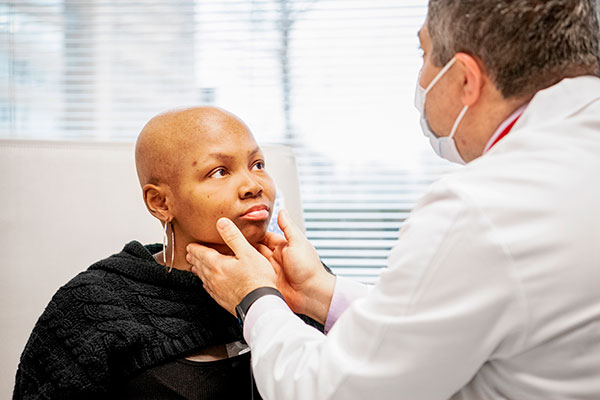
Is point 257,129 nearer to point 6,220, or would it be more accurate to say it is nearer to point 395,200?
point 395,200

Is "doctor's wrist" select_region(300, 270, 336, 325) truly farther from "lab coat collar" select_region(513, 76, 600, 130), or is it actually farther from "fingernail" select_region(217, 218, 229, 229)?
"lab coat collar" select_region(513, 76, 600, 130)

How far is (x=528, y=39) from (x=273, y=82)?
177cm

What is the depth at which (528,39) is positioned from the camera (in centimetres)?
89

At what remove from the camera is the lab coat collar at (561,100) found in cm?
87

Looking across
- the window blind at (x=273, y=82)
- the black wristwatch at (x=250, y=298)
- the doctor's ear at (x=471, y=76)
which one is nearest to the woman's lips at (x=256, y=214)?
the black wristwatch at (x=250, y=298)

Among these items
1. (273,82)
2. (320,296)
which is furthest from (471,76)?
(273,82)

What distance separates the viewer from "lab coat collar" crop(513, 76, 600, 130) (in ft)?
2.86

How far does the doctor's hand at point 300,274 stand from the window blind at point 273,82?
1.23 metres

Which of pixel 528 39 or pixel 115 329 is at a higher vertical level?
pixel 528 39

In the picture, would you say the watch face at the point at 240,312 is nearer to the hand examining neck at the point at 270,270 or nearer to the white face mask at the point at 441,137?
the hand examining neck at the point at 270,270

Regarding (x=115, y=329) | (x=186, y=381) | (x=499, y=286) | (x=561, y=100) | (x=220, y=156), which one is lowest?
(x=186, y=381)

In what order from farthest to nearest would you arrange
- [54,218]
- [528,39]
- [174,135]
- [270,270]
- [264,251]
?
[54,218] < [264,251] < [174,135] < [270,270] < [528,39]

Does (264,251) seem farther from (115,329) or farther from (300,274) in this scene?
(115,329)

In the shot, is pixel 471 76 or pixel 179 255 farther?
pixel 179 255
